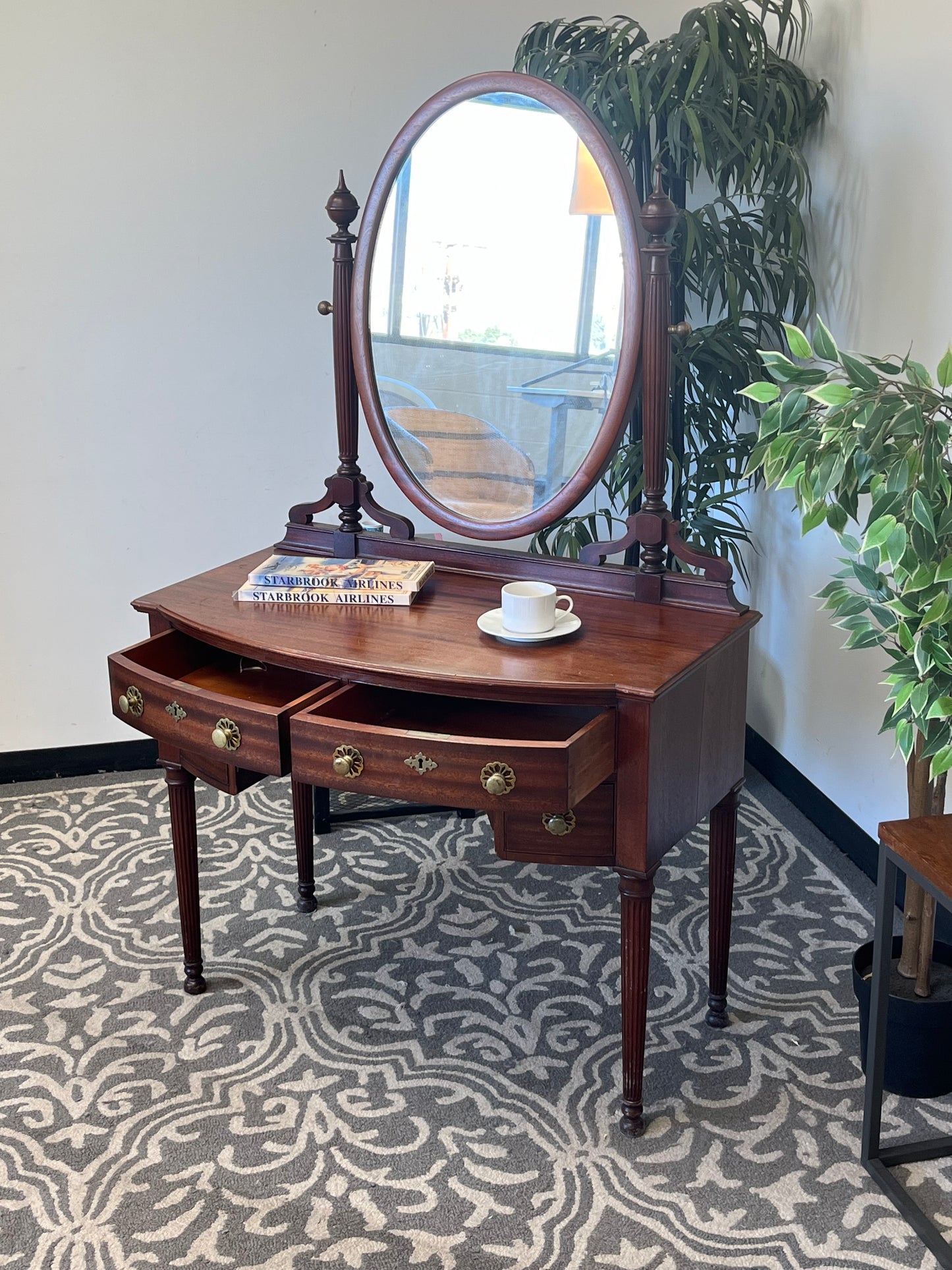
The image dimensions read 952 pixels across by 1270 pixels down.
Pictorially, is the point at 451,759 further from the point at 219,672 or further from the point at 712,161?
the point at 712,161

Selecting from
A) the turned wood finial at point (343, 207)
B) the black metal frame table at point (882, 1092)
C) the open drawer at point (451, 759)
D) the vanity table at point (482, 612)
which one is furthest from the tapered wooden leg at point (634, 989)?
the turned wood finial at point (343, 207)

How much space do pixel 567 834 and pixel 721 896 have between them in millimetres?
398

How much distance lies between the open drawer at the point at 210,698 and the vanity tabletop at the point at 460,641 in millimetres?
69

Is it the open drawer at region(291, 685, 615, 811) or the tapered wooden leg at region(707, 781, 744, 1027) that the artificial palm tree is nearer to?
the tapered wooden leg at region(707, 781, 744, 1027)

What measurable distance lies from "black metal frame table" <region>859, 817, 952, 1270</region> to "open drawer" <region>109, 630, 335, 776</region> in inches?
29.7

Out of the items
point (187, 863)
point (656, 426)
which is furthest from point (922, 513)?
point (187, 863)

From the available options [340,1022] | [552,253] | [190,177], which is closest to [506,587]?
[552,253]

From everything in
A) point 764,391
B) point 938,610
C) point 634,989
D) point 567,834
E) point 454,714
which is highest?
point 764,391

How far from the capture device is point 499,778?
136 cm

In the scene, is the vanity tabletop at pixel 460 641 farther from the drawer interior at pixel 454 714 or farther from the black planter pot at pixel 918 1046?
the black planter pot at pixel 918 1046

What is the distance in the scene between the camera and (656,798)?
1.47 meters

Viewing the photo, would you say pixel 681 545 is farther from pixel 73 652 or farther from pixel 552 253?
pixel 73 652

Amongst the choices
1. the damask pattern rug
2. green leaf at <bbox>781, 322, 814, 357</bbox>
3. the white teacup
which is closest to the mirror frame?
the white teacup

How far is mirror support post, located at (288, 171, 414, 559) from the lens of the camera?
1.88 m
